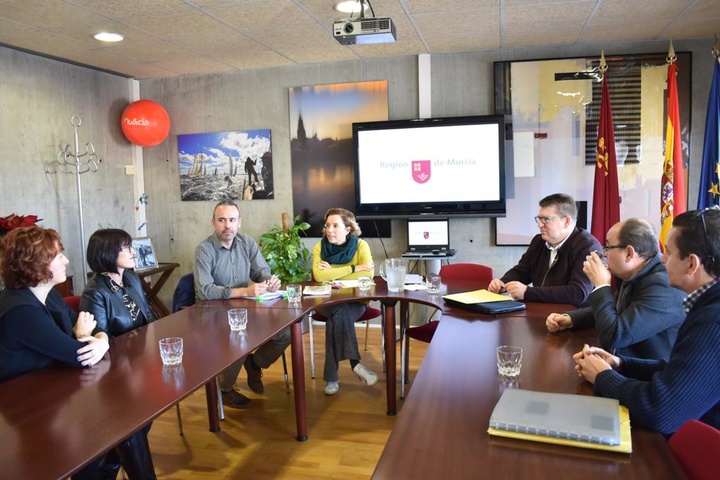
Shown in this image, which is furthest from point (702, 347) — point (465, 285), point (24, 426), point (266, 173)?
point (266, 173)

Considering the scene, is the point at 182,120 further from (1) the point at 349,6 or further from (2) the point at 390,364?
(2) the point at 390,364

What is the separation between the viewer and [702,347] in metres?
1.26

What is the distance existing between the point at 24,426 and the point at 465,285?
96.4 inches

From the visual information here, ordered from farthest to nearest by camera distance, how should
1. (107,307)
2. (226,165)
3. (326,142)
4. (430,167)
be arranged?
1. (226,165)
2. (326,142)
3. (430,167)
4. (107,307)

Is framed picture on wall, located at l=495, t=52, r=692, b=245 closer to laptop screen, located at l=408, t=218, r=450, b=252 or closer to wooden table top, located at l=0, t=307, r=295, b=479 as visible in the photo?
laptop screen, located at l=408, t=218, r=450, b=252

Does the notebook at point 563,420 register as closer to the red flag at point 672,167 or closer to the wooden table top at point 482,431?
the wooden table top at point 482,431

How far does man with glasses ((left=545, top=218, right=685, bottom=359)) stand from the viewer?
1845mm

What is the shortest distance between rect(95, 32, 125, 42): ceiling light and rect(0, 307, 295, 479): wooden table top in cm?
262

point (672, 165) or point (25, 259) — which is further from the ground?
point (672, 165)

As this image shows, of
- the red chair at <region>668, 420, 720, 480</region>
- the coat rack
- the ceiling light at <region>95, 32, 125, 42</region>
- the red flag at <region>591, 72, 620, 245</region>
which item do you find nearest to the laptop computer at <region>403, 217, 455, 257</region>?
the red flag at <region>591, 72, 620, 245</region>

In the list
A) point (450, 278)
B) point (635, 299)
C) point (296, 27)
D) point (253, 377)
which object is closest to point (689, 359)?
point (635, 299)

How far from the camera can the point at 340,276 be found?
3.66 metres

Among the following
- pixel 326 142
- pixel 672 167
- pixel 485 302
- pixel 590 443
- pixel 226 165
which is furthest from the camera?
pixel 226 165

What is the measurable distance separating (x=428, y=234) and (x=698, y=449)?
12.5 feet
